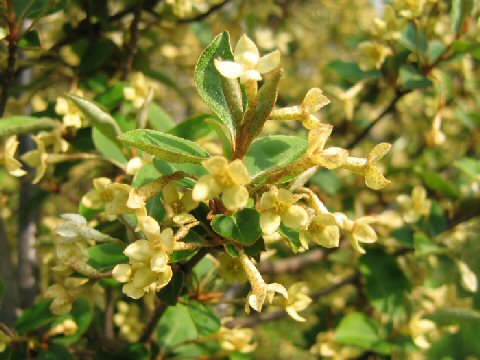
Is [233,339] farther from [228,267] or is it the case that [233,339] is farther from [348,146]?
[348,146]

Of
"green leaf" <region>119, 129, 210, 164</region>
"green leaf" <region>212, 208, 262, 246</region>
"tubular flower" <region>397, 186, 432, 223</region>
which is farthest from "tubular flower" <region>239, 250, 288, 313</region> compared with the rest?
"tubular flower" <region>397, 186, 432, 223</region>

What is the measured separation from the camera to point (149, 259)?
0.91 m

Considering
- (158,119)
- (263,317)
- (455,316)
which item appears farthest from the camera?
(263,317)

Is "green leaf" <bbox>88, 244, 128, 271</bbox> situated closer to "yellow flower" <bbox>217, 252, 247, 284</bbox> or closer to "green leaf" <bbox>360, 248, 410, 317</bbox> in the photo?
"yellow flower" <bbox>217, 252, 247, 284</bbox>

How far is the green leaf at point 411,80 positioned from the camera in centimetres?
157

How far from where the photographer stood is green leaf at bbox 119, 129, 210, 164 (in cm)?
87

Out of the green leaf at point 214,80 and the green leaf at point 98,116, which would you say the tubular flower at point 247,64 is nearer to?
the green leaf at point 214,80

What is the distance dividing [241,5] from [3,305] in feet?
6.15

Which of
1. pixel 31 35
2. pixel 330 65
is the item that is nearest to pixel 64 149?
pixel 31 35

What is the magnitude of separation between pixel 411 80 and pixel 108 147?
86 cm

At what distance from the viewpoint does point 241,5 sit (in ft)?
9.20

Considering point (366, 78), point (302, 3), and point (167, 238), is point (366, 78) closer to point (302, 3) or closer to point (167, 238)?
point (167, 238)

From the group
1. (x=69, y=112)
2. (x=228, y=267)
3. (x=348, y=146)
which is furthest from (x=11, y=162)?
(x=348, y=146)

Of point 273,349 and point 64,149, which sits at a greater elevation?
point 64,149
